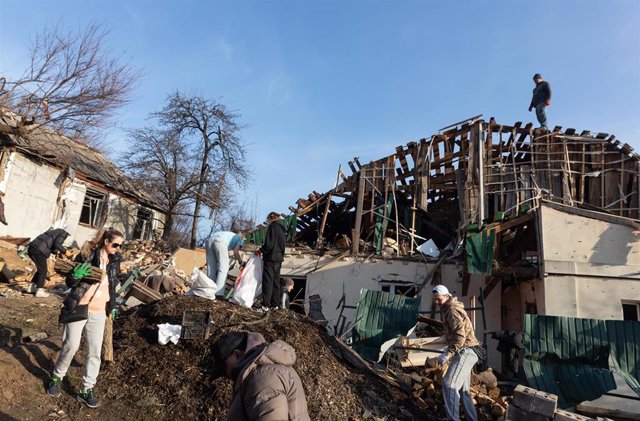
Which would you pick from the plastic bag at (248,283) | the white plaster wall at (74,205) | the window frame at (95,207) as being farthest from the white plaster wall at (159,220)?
the plastic bag at (248,283)

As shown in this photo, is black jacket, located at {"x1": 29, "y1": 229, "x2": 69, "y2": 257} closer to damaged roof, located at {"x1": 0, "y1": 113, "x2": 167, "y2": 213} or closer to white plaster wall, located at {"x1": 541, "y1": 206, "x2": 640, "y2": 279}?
damaged roof, located at {"x1": 0, "y1": 113, "x2": 167, "y2": 213}

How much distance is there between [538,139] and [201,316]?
13.9 metres

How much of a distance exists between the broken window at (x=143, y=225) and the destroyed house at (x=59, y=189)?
0.05 metres

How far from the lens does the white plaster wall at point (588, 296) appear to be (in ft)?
32.0

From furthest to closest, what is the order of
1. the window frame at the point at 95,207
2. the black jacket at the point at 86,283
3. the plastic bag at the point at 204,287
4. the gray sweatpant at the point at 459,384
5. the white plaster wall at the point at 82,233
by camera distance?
1. the window frame at the point at 95,207
2. the white plaster wall at the point at 82,233
3. the plastic bag at the point at 204,287
4. the gray sweatpant at the point at 459,384
5. the black jacket at the point at 86,283

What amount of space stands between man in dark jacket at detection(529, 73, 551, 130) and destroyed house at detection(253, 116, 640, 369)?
1.98 feet

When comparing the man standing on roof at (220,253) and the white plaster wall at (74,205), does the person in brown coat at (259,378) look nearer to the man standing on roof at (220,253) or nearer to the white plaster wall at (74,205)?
the man standing on roof at (220,253)

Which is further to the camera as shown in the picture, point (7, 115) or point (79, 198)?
point (79, 198)

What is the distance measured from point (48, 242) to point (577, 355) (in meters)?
10.2

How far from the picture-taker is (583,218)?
34.3 ft

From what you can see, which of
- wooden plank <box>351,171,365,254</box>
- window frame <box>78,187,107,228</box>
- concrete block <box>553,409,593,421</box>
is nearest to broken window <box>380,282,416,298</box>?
wooden plank <box>351,171,365,254</box>

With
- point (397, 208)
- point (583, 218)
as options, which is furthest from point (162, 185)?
point (583, 218)

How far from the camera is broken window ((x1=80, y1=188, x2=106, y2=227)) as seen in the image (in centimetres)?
1691

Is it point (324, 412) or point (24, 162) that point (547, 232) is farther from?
point (24, 162)
